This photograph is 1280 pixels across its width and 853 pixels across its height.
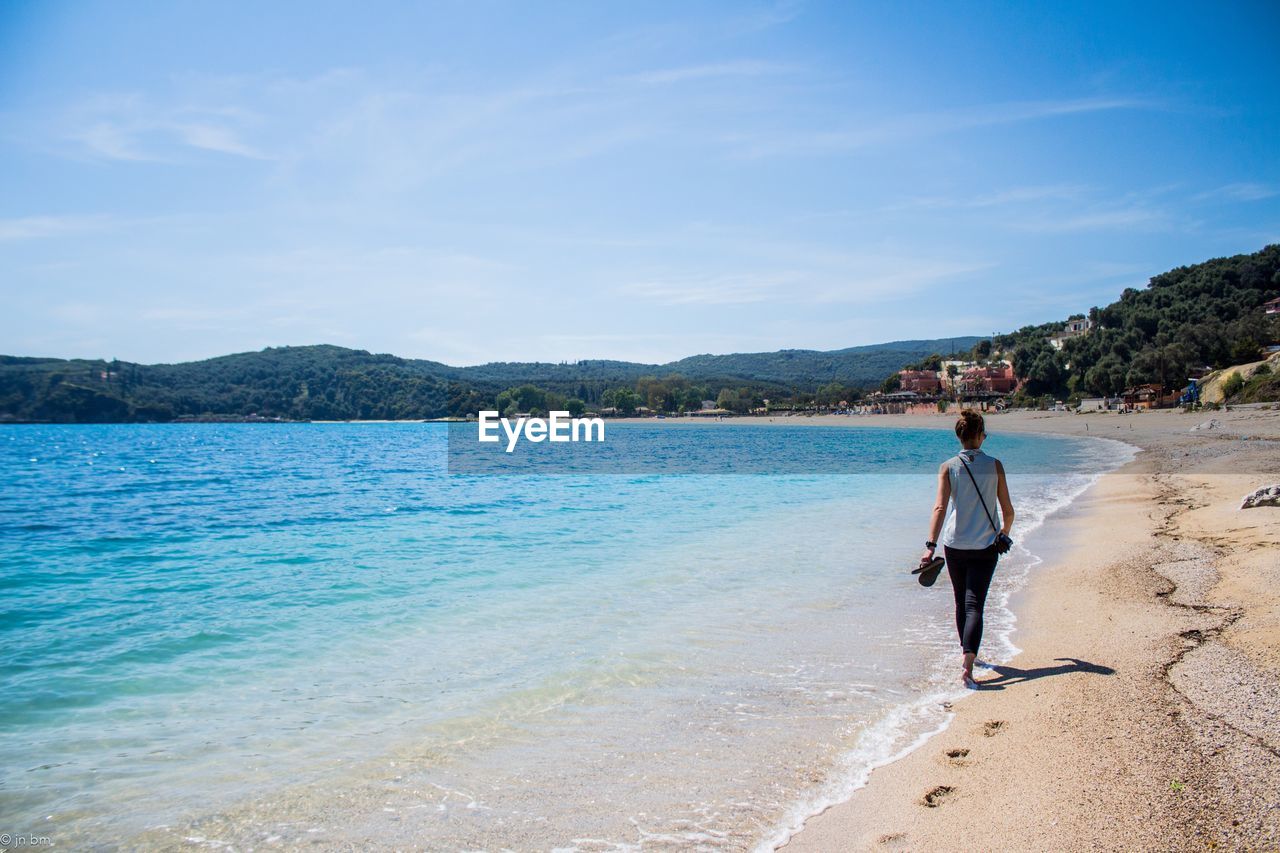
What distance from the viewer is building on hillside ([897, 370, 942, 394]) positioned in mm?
132625

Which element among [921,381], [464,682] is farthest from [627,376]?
[464,682]

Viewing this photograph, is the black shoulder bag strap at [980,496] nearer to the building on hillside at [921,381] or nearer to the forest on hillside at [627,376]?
the forest on hillside at [627,376]

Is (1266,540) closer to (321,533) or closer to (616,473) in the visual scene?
(321,533)

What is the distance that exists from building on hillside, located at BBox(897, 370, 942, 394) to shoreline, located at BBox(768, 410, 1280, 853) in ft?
431

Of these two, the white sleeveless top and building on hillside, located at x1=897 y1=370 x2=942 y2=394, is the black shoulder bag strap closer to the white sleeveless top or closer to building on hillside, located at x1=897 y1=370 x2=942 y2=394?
the white sleeveless top

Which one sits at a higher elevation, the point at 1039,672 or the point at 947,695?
the point at 1039,672

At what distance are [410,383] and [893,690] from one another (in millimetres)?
134362

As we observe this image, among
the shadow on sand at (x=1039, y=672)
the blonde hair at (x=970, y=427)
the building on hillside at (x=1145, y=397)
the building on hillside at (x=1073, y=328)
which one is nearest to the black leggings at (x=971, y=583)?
the shadow on sand at (x=1039, y=672)

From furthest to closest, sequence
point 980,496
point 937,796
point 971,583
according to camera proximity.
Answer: point 971,583
point 980,496
point 937,796

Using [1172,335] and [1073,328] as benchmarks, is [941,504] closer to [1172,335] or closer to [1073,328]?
[1172,335]

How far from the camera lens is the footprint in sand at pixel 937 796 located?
3604 mm

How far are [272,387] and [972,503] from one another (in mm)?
138676

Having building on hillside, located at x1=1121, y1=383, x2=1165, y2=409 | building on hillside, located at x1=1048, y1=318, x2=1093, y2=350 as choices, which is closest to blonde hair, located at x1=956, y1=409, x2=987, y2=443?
building on hillside, located at x1=1121, y1=383, x2=1165, y2=409

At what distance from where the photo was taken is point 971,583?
521cm
